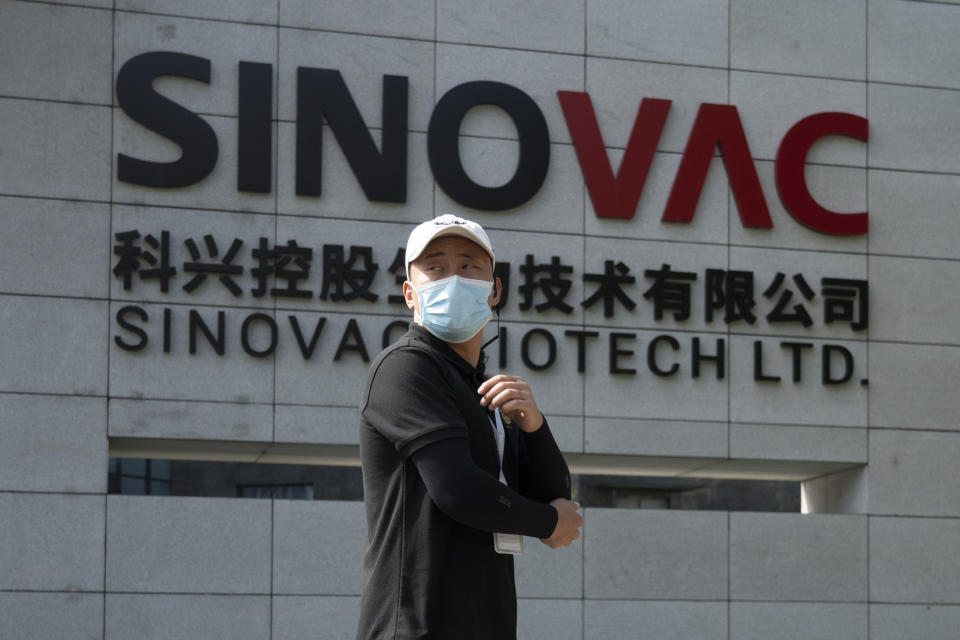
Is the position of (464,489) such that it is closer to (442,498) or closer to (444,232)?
(442,498)

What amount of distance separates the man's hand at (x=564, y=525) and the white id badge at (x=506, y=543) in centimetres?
10

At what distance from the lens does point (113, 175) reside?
404 inches

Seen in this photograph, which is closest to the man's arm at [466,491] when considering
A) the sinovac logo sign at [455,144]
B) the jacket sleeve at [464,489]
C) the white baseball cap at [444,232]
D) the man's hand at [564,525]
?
the jacket sleeve at [464,489]

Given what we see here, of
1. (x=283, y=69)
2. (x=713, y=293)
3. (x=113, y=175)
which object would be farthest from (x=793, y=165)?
(x=113, y=175)

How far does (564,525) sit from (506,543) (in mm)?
180

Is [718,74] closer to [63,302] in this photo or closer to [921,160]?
[921,160]

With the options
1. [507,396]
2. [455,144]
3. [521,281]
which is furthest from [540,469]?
[455,144]

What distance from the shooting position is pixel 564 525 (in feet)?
10.1

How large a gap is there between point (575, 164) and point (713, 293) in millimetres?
1585

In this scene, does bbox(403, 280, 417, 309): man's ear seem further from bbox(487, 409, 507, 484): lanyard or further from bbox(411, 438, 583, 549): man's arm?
bbox(411, 438, 583, 549): man's arm

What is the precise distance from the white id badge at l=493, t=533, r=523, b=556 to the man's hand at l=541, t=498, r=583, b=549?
98 millimetres

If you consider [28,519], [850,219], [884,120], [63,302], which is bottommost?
[28,519]

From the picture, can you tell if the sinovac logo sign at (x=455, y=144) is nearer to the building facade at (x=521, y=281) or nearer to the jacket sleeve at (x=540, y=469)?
the building facade at (x=521, y=281)

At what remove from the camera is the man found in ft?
9.31
